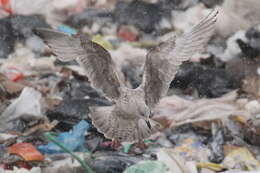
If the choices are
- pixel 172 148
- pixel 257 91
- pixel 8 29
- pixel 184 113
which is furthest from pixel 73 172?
pixel 8 29

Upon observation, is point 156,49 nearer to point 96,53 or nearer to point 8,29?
point 96,53

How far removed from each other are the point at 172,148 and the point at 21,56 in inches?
73.8

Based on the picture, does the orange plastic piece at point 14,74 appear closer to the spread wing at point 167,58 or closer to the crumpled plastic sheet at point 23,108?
the crumpled plastic sheet at point 23,108

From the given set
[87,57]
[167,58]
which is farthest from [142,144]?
[87,57]

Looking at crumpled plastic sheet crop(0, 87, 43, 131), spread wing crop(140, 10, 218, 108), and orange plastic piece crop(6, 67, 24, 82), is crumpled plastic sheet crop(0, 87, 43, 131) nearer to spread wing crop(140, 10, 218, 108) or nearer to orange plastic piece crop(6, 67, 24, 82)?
orange plastic piece crop(6, 67, 24, 82)

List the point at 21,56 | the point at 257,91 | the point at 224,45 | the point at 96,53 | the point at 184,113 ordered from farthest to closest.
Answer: the point at 224,45, the point at 21,56, the point at 257,91, the point at 184,113, the point at 96,53

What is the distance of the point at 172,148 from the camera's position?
Result: 13.1ft

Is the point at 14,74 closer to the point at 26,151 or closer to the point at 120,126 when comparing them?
the point at 26,151

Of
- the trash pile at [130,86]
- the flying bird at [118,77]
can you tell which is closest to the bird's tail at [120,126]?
the flying bird at [118,77]

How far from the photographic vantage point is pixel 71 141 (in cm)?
382

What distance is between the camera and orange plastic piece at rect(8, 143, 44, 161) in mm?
3617

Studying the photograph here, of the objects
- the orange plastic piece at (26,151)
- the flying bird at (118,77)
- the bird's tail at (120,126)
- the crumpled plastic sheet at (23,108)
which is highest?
the flying bird at (118,77)

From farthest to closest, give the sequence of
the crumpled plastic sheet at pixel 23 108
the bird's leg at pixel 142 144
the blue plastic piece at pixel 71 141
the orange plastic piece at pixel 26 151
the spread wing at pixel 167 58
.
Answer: the crumpled plastic sheet at pixel 23 108 < the blue plastic piece at pixel 71 141 < the orange plastic piece at pixel 26 151 < the bird's leg at pixel 142 144 < the spread wing at pixel 167 58

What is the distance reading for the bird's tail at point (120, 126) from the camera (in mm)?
3107
